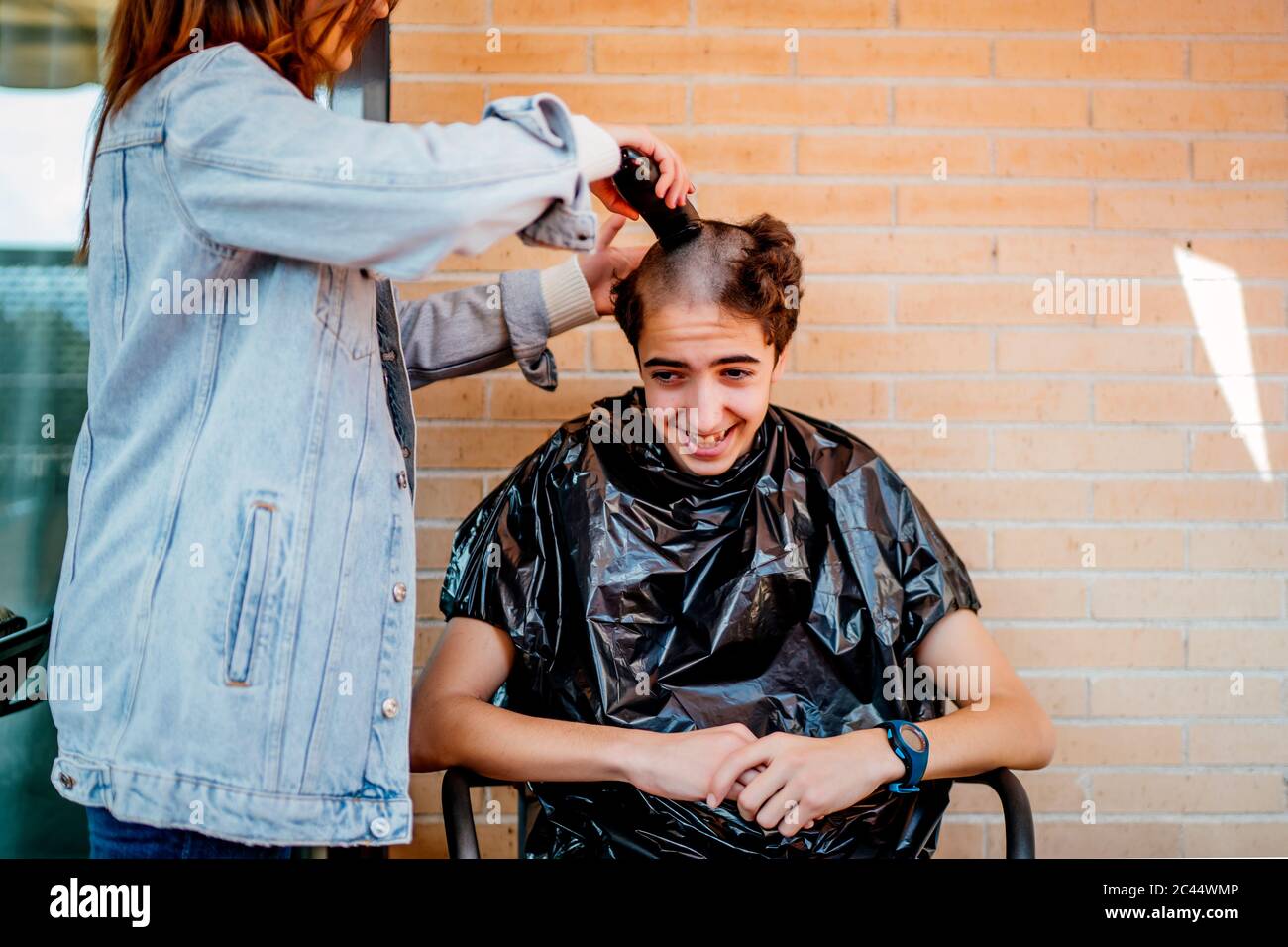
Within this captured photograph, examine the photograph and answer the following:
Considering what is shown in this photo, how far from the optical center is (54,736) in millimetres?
1996

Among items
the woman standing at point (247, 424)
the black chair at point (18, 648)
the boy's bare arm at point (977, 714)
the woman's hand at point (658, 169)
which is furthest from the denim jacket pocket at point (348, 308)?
the boy's bare arm at point (977, 714)

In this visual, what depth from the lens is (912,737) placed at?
1.57 m

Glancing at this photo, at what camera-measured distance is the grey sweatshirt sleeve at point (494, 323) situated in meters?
1.73

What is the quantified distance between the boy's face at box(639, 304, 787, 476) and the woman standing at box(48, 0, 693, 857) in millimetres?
512

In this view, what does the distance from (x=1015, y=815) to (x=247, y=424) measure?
46.6 inches

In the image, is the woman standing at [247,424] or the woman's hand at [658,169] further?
the woman's hand at [658,169]

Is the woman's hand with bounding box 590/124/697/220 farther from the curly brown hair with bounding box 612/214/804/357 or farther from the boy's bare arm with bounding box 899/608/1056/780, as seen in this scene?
the boy's bare arm with bounding box 899/608/1056/780

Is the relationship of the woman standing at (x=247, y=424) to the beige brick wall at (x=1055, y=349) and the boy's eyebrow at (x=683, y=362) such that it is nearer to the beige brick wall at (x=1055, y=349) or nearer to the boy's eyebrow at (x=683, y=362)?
the boy's eyebrow at (x=683, y=362)

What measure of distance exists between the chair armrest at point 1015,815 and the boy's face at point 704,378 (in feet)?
2.18

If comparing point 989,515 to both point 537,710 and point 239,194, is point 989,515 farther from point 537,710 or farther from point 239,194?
point 239,194

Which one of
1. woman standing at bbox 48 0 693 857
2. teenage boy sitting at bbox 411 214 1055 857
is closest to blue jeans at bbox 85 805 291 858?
woman standing at bbox 48 0 693 857

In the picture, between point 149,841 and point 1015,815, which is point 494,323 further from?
point 1015,815

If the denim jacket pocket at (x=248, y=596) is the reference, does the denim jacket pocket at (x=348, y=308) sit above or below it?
above

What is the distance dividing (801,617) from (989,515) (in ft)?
2.42
